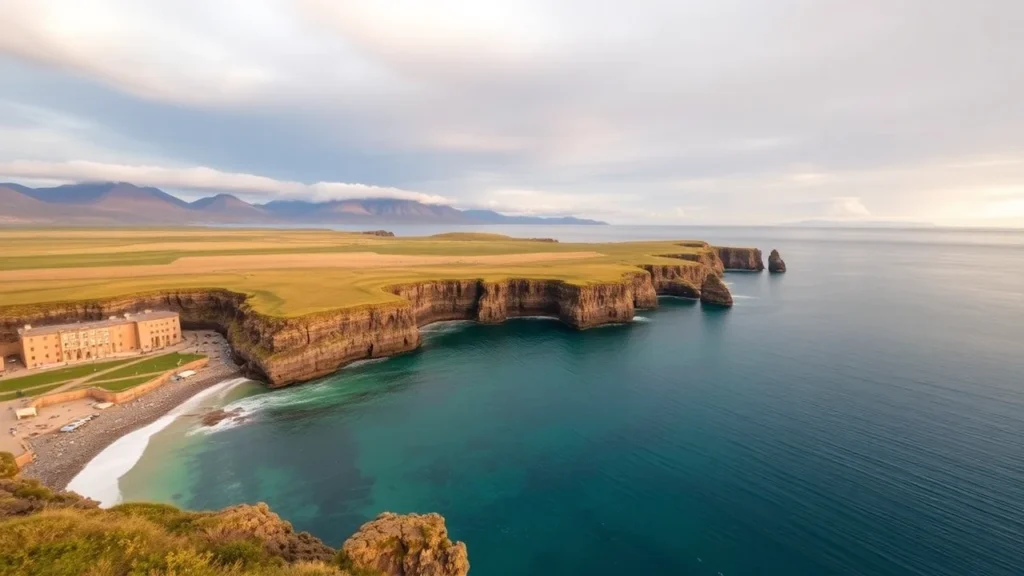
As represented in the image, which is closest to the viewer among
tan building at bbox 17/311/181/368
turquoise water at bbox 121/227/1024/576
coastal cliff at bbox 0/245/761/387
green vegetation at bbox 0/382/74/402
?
turquoise water at bbox 121/227/1024/576

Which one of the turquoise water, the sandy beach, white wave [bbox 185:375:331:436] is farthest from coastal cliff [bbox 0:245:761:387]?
the sandy beach

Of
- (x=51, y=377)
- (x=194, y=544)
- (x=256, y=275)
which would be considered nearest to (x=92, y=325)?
(x=51, y=377)

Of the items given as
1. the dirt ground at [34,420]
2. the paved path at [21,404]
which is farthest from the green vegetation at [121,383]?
the paved path at [21,404]

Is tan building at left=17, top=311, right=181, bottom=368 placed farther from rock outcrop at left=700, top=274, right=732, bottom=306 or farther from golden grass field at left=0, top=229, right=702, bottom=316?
rock outcrop at left=700, top=274, right=732, bottom=306

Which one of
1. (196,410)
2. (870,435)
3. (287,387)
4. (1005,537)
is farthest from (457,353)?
(1005,537)

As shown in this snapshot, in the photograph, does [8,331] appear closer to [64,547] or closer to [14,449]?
[14,449]

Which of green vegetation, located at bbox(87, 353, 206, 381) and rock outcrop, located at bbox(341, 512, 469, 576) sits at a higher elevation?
rock outcrop, located at bbox(341, 512, 469, 576)
